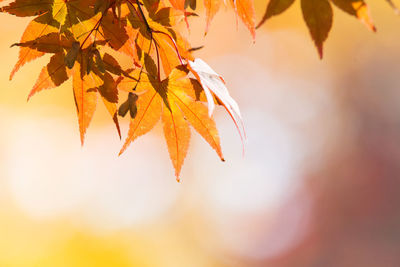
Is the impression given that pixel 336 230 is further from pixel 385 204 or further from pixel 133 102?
pixel 133 102

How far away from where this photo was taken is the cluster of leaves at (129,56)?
775 mm

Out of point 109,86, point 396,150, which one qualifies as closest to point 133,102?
point 109,86

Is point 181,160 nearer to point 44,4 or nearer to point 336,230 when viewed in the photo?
point 44,4

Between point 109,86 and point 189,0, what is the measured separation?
19 cm

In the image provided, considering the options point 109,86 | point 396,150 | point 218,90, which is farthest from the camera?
point 396,150

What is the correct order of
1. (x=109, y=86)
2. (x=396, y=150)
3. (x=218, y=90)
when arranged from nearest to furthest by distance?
1. (x=218, y=90)
2. (x=109, y=86)
3. (x=396, y=150)

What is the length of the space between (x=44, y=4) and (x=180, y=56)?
0.23m

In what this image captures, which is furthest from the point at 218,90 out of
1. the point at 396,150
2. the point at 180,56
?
the point at 396,150

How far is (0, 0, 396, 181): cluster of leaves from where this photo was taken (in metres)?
0.77

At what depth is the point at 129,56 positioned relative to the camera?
80cm

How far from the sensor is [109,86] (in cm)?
80

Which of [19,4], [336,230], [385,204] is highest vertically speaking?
[19,4]

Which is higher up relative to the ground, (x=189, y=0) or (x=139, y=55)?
(x=189, y=0)

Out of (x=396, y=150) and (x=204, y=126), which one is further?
(x=396, y=150)
